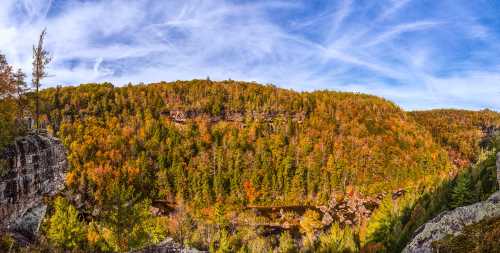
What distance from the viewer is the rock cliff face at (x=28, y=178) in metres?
20.2

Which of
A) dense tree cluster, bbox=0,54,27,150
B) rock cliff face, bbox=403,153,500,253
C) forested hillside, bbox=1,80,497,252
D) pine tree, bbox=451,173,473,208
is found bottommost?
forested hillside, bbox=1,80,497,252

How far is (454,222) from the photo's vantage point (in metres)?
20.2

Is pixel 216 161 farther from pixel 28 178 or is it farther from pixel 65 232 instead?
pixel 28 178

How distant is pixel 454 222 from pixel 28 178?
25936mm

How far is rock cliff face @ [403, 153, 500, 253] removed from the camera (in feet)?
62.6

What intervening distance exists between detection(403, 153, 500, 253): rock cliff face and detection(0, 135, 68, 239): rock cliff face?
23.8 m

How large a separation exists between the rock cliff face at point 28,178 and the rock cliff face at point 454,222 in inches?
936

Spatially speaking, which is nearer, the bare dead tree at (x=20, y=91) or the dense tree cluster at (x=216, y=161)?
the bare dead tree at (x=20, y=91)

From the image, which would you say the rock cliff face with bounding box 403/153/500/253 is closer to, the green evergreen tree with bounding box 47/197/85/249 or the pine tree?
the pine tree

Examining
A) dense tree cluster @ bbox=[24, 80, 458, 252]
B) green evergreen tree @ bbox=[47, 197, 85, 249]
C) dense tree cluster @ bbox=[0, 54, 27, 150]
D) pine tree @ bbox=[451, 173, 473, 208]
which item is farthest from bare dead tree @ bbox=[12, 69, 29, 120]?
dense tree cluster @ bbox=[24, 80, 458, 252]

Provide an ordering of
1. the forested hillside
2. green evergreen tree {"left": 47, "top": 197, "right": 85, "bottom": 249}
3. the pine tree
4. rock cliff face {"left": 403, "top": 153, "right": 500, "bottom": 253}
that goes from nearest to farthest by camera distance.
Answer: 1. rock cliff face {"left": 403, "top": 153, "right": 500, "bottom": 253}
2. green evergreen tree {"left": 47, "top": 197, "right": 85, "bottom": 249}
3. the pine tree
4. the forested hillside

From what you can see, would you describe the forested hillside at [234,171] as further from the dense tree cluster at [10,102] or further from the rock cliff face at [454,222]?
the rock cliff face at [454,222]

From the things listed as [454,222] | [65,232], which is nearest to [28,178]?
[454,222]

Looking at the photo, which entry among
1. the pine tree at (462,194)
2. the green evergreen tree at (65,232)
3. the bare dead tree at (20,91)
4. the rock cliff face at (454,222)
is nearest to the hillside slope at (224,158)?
the green evergreen tree at (65,232)
